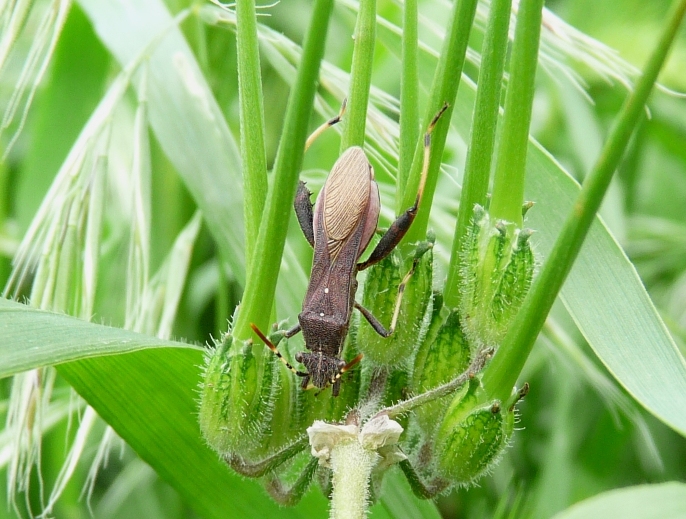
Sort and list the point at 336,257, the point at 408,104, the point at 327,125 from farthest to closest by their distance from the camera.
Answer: the point at 327,125
the point at 336,257
the point at 408,104

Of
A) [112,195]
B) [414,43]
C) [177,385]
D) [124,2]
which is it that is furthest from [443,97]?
[112,195]

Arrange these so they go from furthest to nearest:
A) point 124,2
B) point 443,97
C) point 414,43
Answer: point 124,2 → point 414,43 → point 443,97

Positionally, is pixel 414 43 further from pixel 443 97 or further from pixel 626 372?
pixel 626 372

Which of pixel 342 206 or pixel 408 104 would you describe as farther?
pixel 342 206

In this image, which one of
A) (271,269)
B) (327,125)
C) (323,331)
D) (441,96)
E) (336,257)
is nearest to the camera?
(271,269)

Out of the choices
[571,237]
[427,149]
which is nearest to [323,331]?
[427,149]

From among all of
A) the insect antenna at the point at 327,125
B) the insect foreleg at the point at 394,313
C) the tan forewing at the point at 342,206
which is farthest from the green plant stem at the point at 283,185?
the insect antenna at the point at 327,125

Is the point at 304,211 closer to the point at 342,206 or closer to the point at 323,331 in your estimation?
the point at 342,206
